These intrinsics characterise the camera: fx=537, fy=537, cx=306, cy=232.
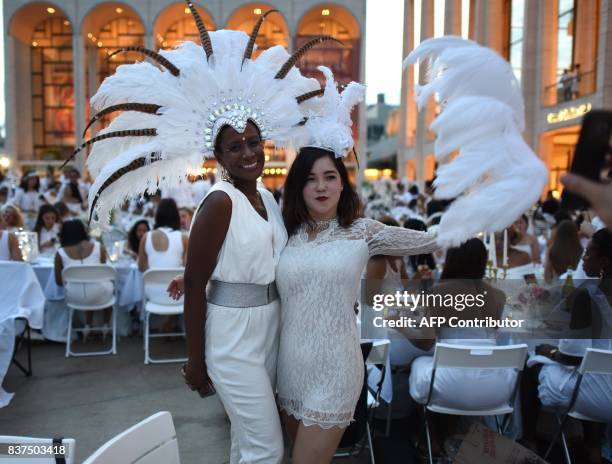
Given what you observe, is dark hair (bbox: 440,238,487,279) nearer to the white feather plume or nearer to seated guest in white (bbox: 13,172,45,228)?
the white feather plume

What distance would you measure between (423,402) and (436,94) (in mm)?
2207

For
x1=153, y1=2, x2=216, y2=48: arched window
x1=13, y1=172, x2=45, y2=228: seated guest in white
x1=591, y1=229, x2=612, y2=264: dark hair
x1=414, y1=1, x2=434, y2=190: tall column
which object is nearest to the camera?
x1=591, y1=229, x2=612, y2=264: dark hair

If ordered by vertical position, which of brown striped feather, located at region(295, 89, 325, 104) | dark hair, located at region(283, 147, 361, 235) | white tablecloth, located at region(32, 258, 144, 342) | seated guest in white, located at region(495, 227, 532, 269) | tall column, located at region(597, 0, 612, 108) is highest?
tall column, located at region(597, 0, 612, 108)

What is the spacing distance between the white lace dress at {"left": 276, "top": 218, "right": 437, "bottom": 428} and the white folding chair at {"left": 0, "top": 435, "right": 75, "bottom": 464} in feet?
2.56

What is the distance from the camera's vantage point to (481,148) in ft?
4.48

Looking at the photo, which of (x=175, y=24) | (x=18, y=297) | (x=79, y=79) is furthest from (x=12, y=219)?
(x=175, y=24)

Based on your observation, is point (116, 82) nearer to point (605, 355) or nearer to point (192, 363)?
point (192, 363)

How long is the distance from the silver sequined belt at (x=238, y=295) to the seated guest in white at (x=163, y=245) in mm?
4046

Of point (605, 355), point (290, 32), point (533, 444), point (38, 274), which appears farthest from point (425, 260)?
point (290, 32)

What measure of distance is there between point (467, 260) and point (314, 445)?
5.26ft

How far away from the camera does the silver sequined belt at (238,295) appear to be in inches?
76.0

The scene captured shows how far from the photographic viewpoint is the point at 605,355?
2.89m

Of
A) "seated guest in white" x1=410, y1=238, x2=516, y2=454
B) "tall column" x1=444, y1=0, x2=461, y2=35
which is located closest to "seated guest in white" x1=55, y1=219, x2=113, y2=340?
"seated guest in white" x1=410, y1=238, x2=516, y2=454

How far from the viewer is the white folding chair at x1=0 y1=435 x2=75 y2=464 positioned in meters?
1.53
